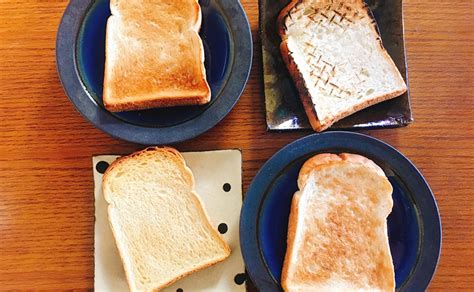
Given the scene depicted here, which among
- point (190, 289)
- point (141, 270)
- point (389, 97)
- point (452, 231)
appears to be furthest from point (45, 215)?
point (452, 231)

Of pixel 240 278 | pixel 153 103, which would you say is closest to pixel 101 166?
pixel 153 103

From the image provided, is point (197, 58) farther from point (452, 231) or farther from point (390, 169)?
point (452, 231)

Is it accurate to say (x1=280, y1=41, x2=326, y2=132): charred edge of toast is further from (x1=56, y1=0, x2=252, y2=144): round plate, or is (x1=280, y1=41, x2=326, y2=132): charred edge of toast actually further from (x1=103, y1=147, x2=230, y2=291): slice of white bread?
(x1=103, y1=147, x2=230, y2=291): slice of white bread


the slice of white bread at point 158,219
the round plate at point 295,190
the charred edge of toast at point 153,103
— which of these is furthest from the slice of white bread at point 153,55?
the round plate at point 295,190

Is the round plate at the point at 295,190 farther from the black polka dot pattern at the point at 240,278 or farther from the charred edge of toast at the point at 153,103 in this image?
the charred edge of toast at the point at 153,103

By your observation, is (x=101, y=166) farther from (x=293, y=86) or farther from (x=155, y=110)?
(x=293, y=86)
